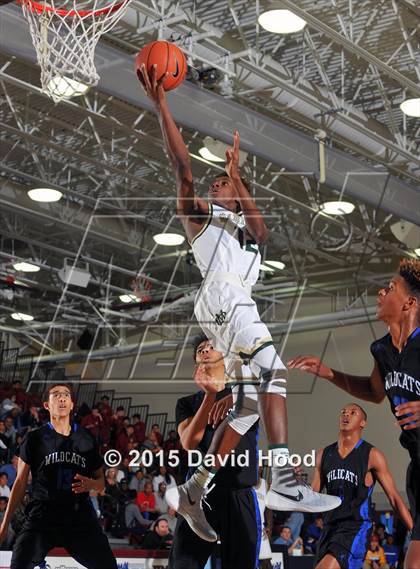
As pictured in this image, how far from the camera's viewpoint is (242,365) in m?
5.73

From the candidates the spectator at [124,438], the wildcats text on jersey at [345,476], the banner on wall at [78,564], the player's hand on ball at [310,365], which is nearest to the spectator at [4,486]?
the spectator at [124,438]

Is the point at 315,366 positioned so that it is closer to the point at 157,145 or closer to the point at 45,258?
the point at 157,145

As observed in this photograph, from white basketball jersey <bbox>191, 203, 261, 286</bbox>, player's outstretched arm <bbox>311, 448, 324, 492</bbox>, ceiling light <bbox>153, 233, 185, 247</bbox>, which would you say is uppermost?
ceiling light <bbox>153, 233, 185, 247</bbox>

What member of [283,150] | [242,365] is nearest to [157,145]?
[283,150]

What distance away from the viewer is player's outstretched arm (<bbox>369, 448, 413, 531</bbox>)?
6504 mm

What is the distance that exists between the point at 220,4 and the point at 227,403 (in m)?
7.94

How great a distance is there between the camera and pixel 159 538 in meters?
11.2

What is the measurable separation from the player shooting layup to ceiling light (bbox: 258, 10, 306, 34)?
556 centimetres

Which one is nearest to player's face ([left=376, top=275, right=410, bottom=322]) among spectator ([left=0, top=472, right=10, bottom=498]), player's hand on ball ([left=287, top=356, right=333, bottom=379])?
player's hand on ball ([left=287, top=356, right=333, bottom=379])

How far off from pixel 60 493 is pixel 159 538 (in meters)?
5.32

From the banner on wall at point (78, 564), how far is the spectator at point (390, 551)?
709cm

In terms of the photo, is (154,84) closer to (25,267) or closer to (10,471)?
(10,471)

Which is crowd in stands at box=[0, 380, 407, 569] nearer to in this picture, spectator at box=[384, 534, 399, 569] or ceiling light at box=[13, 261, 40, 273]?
spectator at box=[384, 534, 399, 569]

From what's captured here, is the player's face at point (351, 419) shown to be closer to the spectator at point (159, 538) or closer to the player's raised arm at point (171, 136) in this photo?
the player's raised arm at point (171, 136)
